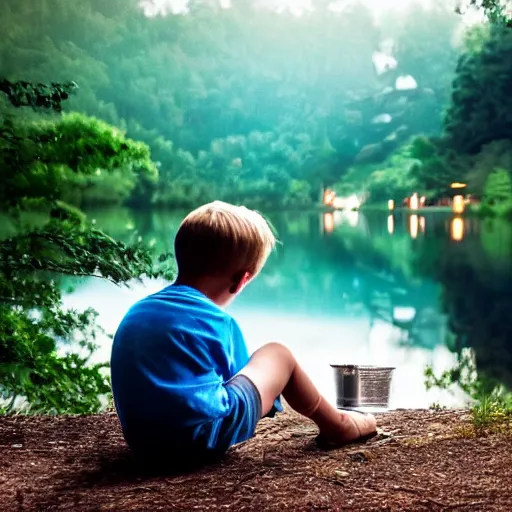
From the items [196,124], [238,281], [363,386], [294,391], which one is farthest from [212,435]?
[196,124]

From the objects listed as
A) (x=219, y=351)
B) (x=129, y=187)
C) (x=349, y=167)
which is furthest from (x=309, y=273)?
(x=219, y=351)

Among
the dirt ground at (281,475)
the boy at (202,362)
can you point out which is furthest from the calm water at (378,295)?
the boy at (202,362)

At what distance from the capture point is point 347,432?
2744 millimetres

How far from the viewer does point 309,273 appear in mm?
4676

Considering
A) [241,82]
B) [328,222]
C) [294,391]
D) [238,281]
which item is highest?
[241,82]

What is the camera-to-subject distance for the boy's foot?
Answer: 2732mm

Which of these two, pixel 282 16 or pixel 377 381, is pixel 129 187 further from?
pixel 377 381

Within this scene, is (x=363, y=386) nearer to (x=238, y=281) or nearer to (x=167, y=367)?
(x=238, y=281)

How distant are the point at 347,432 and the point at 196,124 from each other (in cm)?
256

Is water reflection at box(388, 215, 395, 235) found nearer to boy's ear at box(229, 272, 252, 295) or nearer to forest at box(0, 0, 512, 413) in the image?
forest at box(0, 0, 512, 413)

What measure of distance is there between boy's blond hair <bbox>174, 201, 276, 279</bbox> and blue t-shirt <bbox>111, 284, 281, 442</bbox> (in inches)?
4.9

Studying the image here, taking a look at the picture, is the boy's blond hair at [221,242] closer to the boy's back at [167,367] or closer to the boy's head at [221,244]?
the boy's head at [221,244]

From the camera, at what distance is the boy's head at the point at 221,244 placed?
2.53 metres

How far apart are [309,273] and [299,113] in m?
0.92
